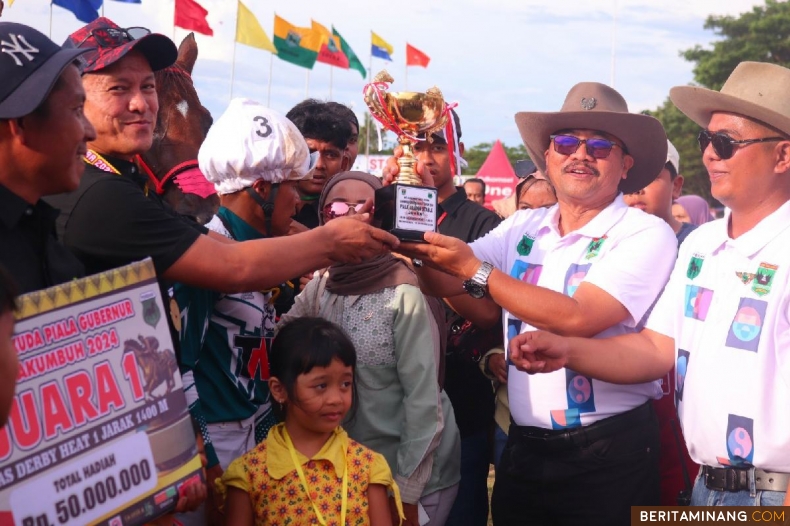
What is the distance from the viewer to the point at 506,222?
4.26m

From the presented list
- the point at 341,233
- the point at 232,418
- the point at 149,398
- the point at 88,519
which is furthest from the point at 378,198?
the point at 88,519

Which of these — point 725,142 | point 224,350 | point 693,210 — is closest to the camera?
point 224,350

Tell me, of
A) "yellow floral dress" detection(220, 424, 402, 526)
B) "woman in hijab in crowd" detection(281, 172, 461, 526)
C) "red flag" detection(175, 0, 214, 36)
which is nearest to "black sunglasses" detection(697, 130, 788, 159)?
"woman in hijab in crowd" detection(281, 172, 461, 526)

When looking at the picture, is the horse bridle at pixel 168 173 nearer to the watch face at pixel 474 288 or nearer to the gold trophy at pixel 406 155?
the gold trophy at pixel 406 155

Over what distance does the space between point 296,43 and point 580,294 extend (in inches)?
1105

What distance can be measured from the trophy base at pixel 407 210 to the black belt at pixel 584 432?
3.30ft

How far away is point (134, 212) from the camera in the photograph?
2727mm

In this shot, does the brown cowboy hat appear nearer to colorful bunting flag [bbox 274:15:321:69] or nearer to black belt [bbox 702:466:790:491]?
black belt [bbox 702:466:790:491]

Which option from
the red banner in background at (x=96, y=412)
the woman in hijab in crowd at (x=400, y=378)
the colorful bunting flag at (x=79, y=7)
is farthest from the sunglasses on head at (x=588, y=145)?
the colorful bunting flag at (x=79, y=7)

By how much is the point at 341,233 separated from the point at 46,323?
5.01ft

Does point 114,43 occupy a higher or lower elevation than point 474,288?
higher

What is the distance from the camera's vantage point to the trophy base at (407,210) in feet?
12.0

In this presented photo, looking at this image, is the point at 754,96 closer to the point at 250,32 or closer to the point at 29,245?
the point at 29,245

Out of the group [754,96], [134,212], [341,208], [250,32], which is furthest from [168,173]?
[250,32]
